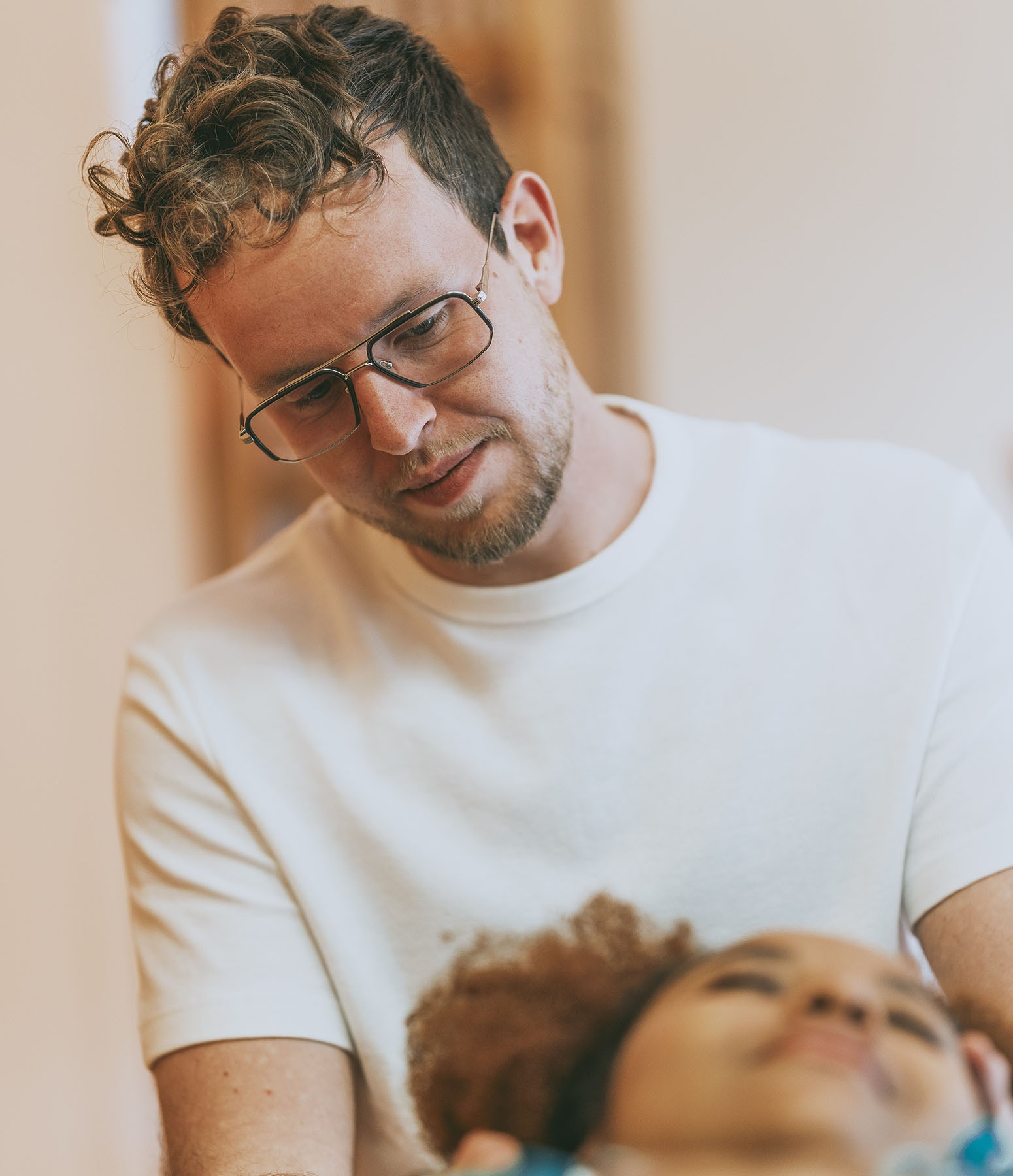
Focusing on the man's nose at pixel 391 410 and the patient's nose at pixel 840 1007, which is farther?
the man's nose at pixel 391 410

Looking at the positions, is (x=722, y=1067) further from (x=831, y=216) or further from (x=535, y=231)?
(x=831, y=216)

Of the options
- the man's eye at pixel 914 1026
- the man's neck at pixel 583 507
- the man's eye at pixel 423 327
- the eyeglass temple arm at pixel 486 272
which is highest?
the eyeglass temple arm at pixel 486 272

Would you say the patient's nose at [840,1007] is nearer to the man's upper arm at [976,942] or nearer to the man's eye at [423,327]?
the man's upper arm at [976,942]

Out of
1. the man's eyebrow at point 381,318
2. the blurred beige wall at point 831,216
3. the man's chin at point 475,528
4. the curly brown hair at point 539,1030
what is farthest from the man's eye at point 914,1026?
the blurred beige wall at point 831,216

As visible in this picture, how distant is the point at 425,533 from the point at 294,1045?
0.53 m

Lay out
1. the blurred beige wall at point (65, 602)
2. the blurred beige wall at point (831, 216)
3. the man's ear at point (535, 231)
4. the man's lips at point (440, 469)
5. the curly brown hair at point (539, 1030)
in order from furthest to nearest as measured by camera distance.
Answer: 1. the blurred beige wall at point (831, 216)
2. the blurred beige wall at point (65, 602)
3. the man's ear at point (535, 231)
4. the man's lips at point (440, 469)
5. the curly brown hair at point (539, 1030)

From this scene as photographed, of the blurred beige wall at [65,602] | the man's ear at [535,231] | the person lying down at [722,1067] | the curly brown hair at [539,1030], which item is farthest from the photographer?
the blurred beige wall at [65,602]

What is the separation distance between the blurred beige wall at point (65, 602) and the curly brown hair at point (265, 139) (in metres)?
0.85

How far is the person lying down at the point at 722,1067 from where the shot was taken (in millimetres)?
773

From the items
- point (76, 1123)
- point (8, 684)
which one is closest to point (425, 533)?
point (8, 684)

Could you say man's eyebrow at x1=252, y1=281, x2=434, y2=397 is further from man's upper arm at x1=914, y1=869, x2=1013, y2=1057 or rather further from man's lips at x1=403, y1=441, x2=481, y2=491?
man's upper arm at x1=914, y1=869, x2=1013, y2=1057

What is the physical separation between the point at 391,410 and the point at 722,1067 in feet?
2.11

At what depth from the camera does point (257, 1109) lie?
118 centimetres

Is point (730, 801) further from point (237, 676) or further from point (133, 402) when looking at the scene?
point (133, 402)
